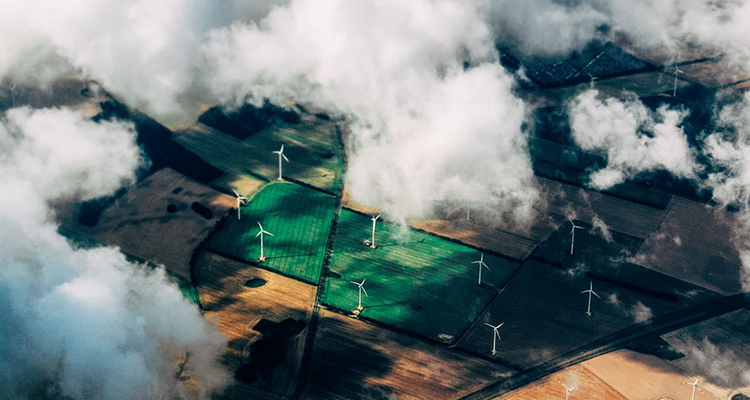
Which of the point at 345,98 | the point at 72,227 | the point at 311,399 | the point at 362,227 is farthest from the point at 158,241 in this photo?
the point at 345,98

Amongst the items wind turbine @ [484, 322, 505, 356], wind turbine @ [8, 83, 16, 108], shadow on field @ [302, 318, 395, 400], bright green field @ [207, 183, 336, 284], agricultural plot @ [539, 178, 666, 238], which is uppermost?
agricultural plot @ [539, 178, 666, 238]

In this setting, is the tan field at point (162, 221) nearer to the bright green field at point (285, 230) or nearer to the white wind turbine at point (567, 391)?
the bright green field at point (285, 230)

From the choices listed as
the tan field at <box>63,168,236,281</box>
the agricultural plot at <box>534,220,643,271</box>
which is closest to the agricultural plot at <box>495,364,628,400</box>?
the agricultural plot at <box>534,220,643,271</box>

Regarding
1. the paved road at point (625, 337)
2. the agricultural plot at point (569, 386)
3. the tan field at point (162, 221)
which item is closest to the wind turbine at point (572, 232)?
the paved road at point (625, 337)

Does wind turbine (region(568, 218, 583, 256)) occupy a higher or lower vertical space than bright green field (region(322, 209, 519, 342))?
higher

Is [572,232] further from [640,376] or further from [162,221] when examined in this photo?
[162,221]

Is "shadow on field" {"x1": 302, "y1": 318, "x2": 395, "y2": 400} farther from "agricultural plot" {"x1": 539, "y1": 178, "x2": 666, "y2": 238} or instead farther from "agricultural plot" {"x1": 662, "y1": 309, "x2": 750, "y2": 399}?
"agricultural plot" {"x1": 539, "y1": 178, "x2": 666, "y2": 238}

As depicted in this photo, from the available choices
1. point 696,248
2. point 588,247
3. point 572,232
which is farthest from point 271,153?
point 696,248
